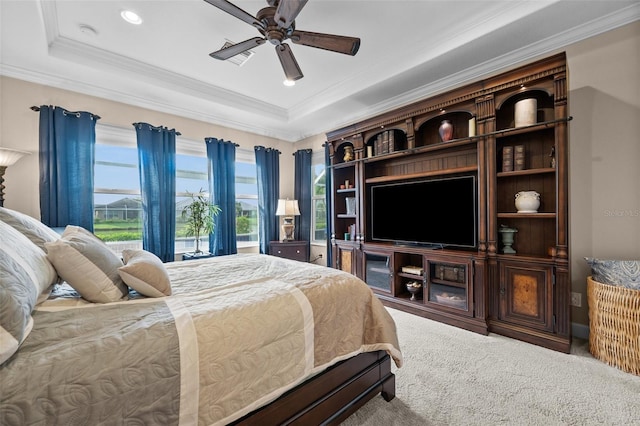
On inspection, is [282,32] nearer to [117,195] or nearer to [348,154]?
[348,154]

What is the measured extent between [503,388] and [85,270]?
2594 mm

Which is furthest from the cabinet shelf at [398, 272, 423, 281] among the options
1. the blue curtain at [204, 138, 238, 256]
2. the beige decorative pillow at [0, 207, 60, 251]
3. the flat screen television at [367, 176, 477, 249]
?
the beige decorative pillow at [0, 207, 60, 251]

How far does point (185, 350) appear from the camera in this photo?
3.18ft

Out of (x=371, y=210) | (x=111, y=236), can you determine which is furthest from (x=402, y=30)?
(x=111, y=236)

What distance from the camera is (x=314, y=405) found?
1.36 meters

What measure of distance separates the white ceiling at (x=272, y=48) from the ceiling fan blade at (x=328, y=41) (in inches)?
18.8

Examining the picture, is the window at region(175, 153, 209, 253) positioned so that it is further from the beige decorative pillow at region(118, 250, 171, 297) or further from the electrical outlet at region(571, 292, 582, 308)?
the electrical outlet at region(571, 292, 582, 308)

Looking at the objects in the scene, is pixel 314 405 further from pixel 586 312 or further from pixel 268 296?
pixel 586 312

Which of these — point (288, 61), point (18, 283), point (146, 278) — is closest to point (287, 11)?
point (288, 61)

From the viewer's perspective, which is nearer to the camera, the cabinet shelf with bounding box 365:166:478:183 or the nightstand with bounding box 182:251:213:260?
the cabinet shelf with bounding box 365:166:478:183

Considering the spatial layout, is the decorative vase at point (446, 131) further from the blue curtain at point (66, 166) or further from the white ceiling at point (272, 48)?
the blue curtain at point (66, 166)

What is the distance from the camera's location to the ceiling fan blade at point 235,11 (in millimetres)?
1687

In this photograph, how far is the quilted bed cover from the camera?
30.4 inches

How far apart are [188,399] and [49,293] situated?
0.96 metres
